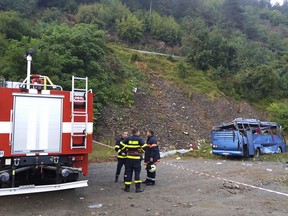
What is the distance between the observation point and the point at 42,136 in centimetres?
725

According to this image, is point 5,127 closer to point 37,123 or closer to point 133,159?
point 37,123

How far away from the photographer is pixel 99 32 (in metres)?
24.1

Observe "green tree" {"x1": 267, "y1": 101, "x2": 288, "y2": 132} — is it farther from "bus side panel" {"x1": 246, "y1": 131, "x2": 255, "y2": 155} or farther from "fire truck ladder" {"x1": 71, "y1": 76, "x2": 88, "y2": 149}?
"fire truck ladder" {"x1": 71, "y1": 76, "x2": 88, "y2": 149}

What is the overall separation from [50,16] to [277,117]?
33.8 meters

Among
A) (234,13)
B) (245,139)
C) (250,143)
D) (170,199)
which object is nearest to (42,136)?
(170,199)

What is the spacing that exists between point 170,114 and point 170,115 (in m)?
0.17

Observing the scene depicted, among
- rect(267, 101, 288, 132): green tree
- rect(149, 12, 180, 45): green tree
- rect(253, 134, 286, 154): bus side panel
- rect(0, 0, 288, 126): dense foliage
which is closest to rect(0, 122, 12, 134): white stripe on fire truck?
rect(0, 0, 288, 126): dense foliage

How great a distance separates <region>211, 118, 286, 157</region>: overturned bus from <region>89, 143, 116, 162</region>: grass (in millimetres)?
5420

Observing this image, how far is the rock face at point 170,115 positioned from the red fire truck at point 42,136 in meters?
11.4

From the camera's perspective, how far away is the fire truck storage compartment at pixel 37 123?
23.0ft

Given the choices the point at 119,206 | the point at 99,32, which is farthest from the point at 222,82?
the point at 119,206

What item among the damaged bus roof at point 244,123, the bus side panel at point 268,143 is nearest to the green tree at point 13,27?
the damaged bus roof at point 244,123

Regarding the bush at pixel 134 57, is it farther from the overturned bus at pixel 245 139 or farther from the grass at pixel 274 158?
the grass at pixel 274 158

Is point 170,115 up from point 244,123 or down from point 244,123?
up
